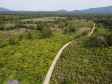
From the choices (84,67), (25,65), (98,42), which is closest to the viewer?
(25,65)

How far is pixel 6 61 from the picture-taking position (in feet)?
69.2

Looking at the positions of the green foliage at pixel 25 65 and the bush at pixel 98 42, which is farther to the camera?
the bush at pixel 98 42

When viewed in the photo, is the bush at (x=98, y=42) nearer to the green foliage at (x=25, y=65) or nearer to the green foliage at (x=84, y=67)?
the green foliage at (x=84, y=67)

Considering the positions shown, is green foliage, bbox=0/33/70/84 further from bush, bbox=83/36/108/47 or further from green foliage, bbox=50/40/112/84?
bush, bbox=83/36/108/47

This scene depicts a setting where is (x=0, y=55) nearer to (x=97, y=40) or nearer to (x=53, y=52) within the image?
(x=53, y=52)

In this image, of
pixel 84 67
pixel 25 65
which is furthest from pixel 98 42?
pixel 25 65

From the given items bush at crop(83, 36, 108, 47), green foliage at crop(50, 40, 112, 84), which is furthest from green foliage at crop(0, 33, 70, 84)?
bush at crop(83, 36, 108, 47)

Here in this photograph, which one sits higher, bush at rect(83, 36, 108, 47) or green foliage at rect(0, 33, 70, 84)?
bush at rect(83, 36, 108, 47)

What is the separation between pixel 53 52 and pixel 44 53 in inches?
130

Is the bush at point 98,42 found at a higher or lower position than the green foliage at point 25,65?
higher

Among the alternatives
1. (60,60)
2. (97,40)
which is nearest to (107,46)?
(97,40)

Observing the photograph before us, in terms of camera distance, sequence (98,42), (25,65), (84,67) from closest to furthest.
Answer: (25,65), (84,67), (98,42)

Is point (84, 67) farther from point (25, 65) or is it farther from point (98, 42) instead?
point (25, 65)

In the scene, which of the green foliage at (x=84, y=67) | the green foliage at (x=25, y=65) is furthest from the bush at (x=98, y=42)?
the green foliage at (x=25, y=65)
